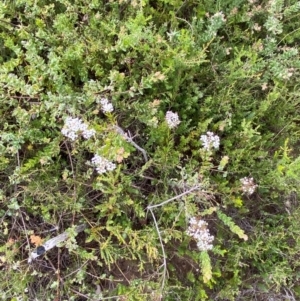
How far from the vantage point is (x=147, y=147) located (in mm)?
2467

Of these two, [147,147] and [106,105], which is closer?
[106,105]

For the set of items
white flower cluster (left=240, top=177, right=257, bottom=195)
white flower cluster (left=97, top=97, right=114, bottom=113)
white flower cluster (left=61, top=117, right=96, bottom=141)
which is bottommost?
white flower cluster (left=240, top=177, right=257, bottom=195)

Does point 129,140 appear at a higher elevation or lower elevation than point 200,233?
higher

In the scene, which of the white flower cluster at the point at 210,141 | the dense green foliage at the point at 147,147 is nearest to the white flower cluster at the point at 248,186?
the dense green foliage at the point at 147,147

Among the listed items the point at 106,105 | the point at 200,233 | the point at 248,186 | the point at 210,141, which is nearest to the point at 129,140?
the point at 106,105

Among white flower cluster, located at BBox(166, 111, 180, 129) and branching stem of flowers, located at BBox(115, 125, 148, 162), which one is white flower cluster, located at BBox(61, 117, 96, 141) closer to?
branching stem of flowers, located at BBox(115, 125, 148, 162)

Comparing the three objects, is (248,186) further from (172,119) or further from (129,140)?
(129,140)

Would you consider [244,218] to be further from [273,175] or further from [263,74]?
[263,74]

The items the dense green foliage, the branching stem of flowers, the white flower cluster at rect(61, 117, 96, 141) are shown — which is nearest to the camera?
the white flower cluster at rect(61, 117, 96, 141)

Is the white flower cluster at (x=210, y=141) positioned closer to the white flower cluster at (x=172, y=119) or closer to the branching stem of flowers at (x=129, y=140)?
the white flower cluster at (x=172, y=119)

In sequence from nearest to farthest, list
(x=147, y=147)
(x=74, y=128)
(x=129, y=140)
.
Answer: (x=74, y=128), (x=129, y=140), (x=147, y=147)

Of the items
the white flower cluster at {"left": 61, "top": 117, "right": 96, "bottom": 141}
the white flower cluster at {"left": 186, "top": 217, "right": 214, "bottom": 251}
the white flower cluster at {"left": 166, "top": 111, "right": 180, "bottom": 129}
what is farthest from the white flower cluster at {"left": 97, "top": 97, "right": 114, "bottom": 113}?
the white flower cluster at {"left": 186, "top": 217, "right": 214, "bottom": 251}

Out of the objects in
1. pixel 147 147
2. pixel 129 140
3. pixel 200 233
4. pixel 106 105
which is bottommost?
pixel 200 233

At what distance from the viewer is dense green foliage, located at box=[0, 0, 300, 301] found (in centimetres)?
228
